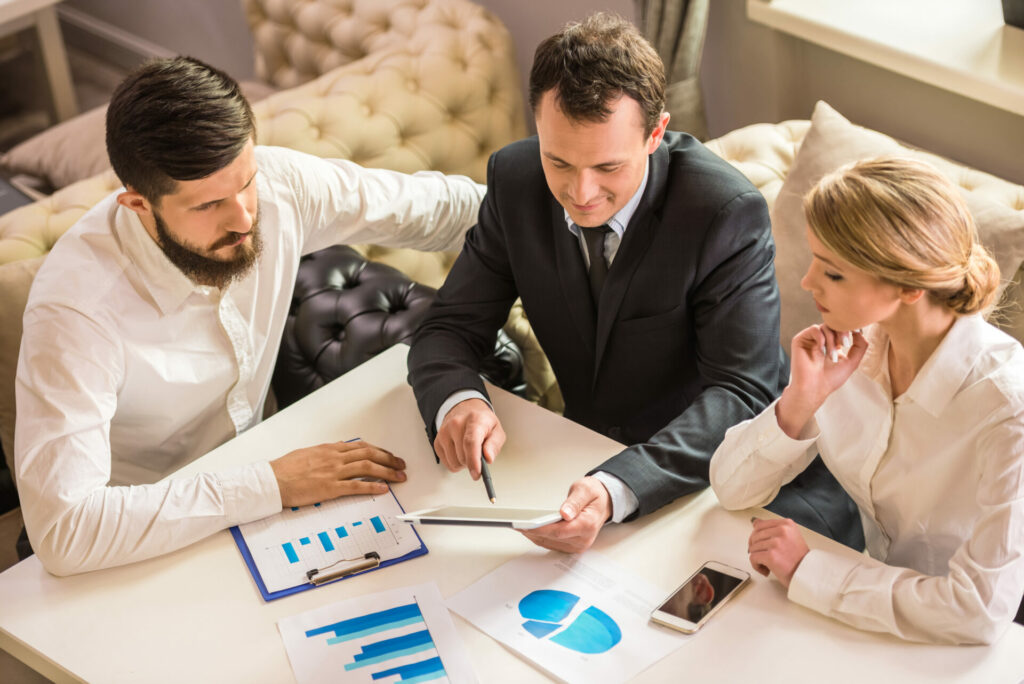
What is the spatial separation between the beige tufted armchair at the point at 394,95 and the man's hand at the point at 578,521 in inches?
34.1

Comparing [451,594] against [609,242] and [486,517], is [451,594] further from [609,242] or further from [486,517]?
[609,242]

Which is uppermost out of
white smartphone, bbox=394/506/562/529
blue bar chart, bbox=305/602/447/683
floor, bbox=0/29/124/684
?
white smartphone, bbox=394/506/562/529

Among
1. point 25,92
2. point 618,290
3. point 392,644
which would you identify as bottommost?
point 25,92

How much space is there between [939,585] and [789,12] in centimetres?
168

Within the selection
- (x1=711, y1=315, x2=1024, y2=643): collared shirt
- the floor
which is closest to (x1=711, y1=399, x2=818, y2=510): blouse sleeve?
(x1=711, y1=315, x2=1024, y2=643): collared shirt

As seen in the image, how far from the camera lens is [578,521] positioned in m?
1.57

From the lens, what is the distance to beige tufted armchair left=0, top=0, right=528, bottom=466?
8.87 ft

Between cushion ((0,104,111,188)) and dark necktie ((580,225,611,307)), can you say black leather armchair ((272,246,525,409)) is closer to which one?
dark necktie ((580,225,611,307))

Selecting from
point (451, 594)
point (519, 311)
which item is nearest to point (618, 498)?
point (451, 594)

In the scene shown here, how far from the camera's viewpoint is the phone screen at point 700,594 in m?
1.49

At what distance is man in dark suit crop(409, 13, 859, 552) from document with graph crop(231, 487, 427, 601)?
0.16 m

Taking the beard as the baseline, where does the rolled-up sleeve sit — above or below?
below

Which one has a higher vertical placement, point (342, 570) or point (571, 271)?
point (571, 271)

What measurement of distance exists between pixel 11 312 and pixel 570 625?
1.38 meters
